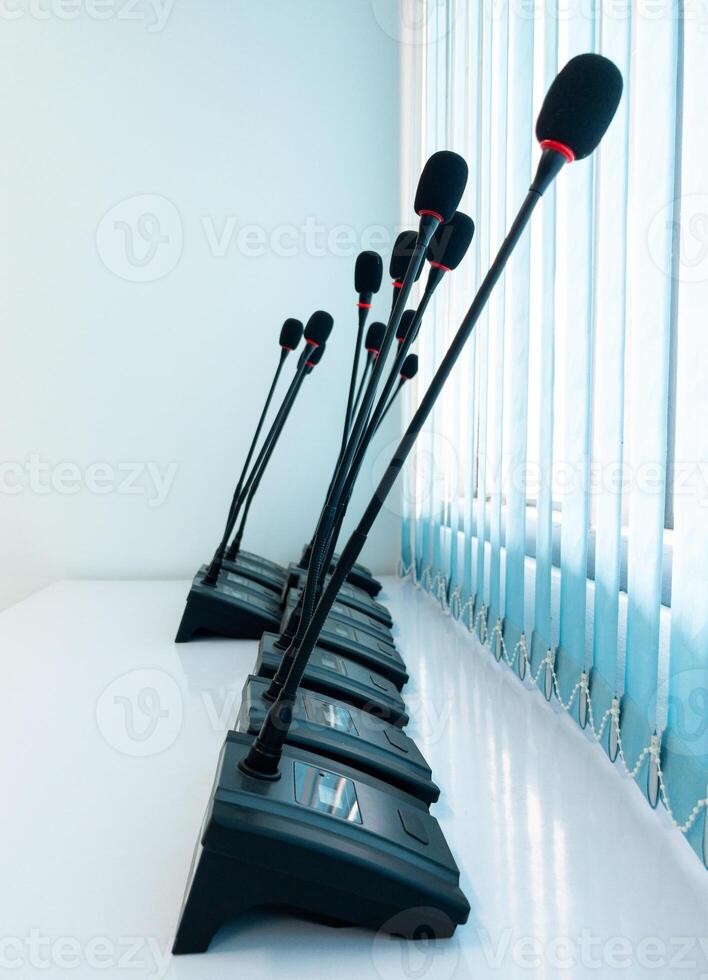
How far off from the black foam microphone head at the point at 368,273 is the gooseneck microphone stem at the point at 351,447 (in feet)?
1.00

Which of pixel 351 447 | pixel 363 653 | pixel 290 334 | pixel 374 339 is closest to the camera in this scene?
pixel 351 447

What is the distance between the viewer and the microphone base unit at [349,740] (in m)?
0.87

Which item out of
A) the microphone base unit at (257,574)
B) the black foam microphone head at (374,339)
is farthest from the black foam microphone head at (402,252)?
the microphone base unit at (257,574)

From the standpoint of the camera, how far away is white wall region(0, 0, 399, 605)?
2.69 metres

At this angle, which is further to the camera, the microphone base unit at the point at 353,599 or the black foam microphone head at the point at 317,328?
the microphone base unit at the point at 353,599

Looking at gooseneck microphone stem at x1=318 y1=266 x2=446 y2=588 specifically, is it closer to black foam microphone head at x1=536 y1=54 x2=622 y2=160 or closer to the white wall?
black foam microphone head at x1=536 y1=54 x2=622 y2=160

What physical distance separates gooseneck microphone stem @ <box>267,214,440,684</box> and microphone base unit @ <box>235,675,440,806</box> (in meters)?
0.04

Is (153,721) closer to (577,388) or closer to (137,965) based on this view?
(137,965)

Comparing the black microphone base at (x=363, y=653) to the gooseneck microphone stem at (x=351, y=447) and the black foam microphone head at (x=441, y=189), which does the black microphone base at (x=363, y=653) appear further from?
the black foam microphone head at (x=441, y=189)

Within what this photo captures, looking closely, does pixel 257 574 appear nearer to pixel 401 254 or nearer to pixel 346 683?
pixel 346 683

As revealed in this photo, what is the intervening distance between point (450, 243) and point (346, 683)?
0.63 meters

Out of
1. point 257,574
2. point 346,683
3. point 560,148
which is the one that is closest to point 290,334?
point 257,574

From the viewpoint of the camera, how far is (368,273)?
48.1 inches

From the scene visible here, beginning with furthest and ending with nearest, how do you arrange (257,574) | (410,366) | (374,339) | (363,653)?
(257,574) < (410,366) < (374,339) < (363,653)
